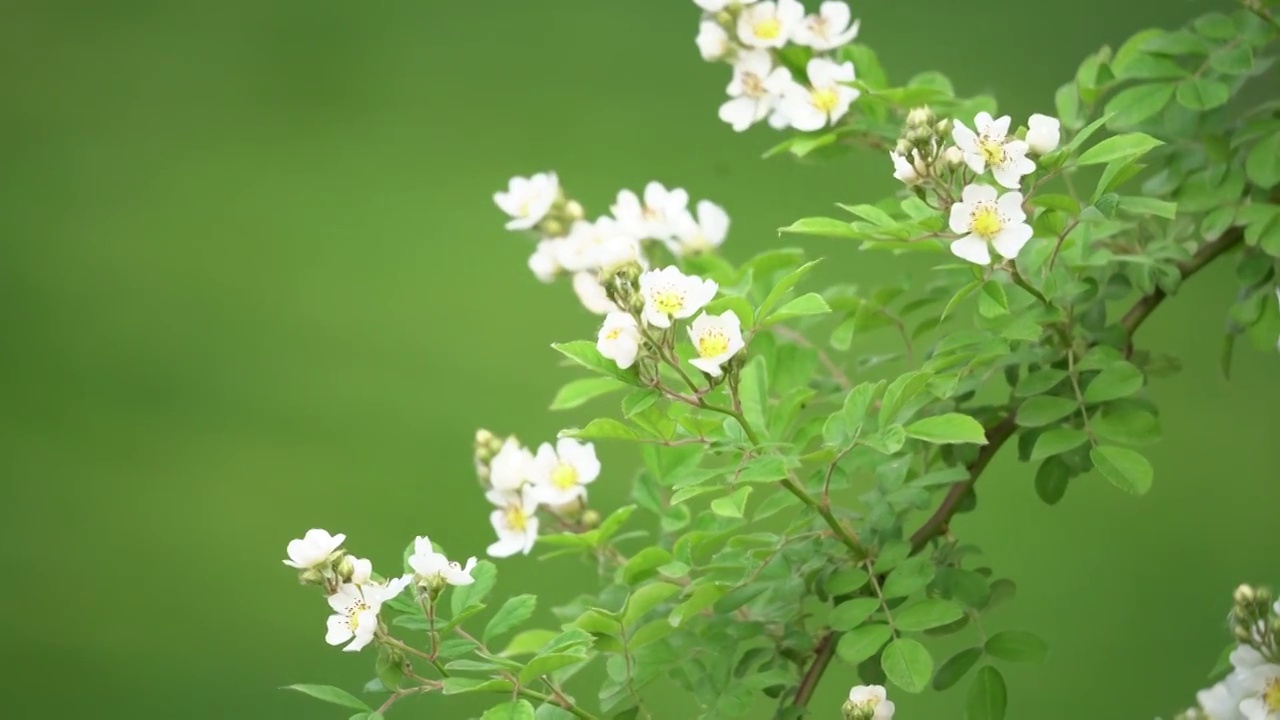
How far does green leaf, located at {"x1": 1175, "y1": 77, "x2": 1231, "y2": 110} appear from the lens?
1.06 metres

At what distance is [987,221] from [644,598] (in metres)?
0.31

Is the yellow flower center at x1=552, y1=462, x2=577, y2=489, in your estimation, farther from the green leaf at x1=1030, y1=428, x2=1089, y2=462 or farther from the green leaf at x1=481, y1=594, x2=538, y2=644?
the green leaf at x1=1030, y1=428, x2=1089, y2=462

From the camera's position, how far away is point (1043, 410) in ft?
3.26

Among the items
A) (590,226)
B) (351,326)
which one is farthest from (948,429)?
(351,326)

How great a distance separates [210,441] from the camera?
261 cm

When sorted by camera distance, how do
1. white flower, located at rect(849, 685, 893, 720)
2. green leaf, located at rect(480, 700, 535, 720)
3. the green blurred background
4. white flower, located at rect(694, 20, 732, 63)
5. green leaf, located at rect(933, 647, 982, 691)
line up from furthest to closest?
the green blurred background → white flower, located at rect(694, 20, 732, 63) → green leaf, located at rect(933, 647, 982, 691) → white flower, located at rect(849, 685, 893, 720) → green leaf, located at rect(480, 700, 535, 720)

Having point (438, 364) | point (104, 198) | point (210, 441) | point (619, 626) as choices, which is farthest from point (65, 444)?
point (619, 626)

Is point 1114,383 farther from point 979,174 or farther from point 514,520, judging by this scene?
point 514,520

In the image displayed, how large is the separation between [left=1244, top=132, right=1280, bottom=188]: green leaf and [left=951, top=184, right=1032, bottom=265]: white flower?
0.29 metres

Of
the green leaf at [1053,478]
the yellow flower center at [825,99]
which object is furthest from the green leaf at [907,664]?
the yellow flower center at [825,99]

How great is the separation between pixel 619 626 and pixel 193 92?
7.35 ft

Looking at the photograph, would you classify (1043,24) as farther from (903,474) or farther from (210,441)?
(903,474)

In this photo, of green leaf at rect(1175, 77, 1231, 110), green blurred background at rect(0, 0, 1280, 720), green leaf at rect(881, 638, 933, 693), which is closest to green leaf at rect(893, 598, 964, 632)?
green leaf at rect(881, 638, 933, 693)

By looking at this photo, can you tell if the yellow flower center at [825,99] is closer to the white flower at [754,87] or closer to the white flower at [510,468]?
the white flower at [754,87]
